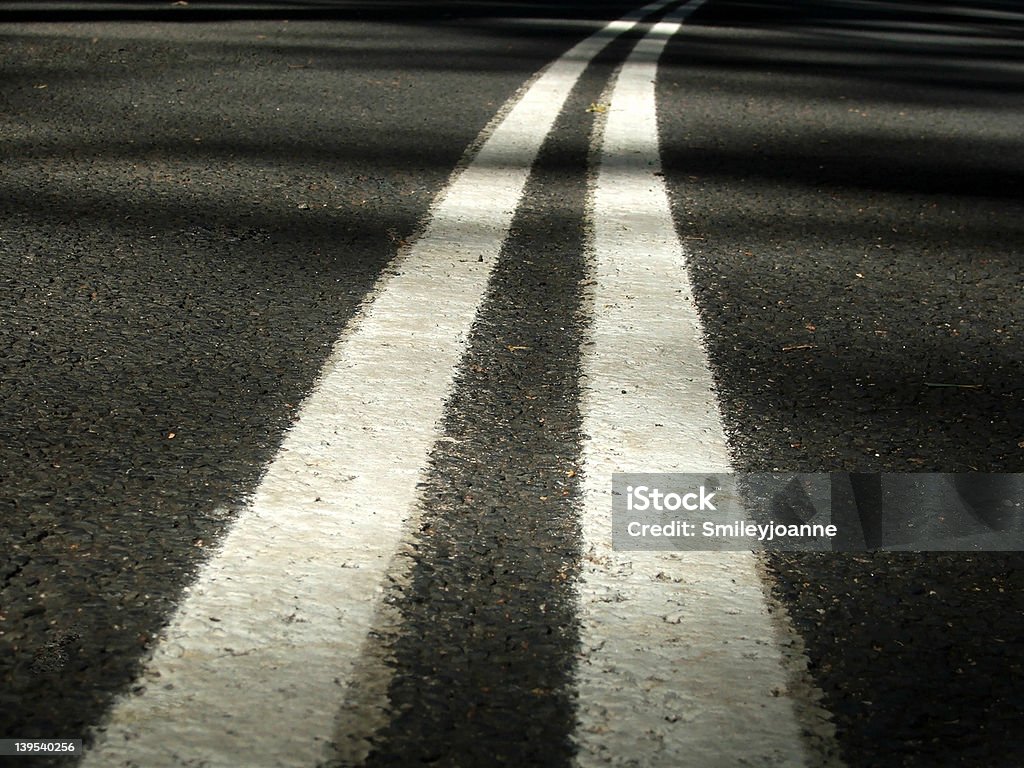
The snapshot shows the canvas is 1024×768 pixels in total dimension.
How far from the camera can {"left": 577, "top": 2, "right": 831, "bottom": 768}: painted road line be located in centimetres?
156

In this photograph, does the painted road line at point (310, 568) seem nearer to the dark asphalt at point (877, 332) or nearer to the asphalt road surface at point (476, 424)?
the asphalt road surface at point (476, 424)

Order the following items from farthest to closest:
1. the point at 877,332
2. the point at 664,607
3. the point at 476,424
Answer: the point at 877,332, the point at 476,424, the point at 664,607

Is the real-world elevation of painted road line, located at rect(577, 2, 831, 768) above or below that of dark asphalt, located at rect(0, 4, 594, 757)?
below

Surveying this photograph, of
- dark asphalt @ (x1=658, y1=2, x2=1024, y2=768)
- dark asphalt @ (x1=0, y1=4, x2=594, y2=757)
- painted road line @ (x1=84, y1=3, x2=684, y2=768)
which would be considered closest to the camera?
painted road line @ (x1=84, y1=3, x2=684, y2=768)

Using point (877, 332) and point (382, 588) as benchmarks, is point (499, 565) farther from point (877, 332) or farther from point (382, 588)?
point (877, 332)

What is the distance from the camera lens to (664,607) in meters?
1.84

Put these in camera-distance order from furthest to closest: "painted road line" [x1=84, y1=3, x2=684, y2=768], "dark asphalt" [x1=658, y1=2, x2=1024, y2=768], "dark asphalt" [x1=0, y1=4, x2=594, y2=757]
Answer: "dark asphalt" [x1=0, y1=4, x2=594, y2=757] < "dark asphalt" [x1=658, y1=2, x2=1024, y2=768] < "painted road line" [x1=84, y1=3, x2=684, y2=768]

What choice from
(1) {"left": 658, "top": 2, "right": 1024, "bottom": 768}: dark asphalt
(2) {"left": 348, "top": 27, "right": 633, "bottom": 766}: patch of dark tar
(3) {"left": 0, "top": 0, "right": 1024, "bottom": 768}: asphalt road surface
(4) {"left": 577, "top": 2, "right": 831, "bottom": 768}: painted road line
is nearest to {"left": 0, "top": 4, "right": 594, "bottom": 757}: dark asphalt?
(3) {"left": 0, "top": 0, "right": 1024, "bottom": 768}: asphalt road surface

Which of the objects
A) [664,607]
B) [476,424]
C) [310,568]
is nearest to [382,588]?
[310,568]

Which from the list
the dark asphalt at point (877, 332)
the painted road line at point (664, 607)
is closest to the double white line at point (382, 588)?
the painted road line at point (664, 607)

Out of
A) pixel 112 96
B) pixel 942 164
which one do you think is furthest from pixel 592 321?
pixel 112 96

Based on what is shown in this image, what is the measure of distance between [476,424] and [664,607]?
0.69 meters

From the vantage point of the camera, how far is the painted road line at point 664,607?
156cm

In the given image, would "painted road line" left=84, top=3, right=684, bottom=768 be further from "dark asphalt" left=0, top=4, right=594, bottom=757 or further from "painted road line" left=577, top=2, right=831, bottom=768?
"painted road line" left=577, top=2, right=831, bottom=768
